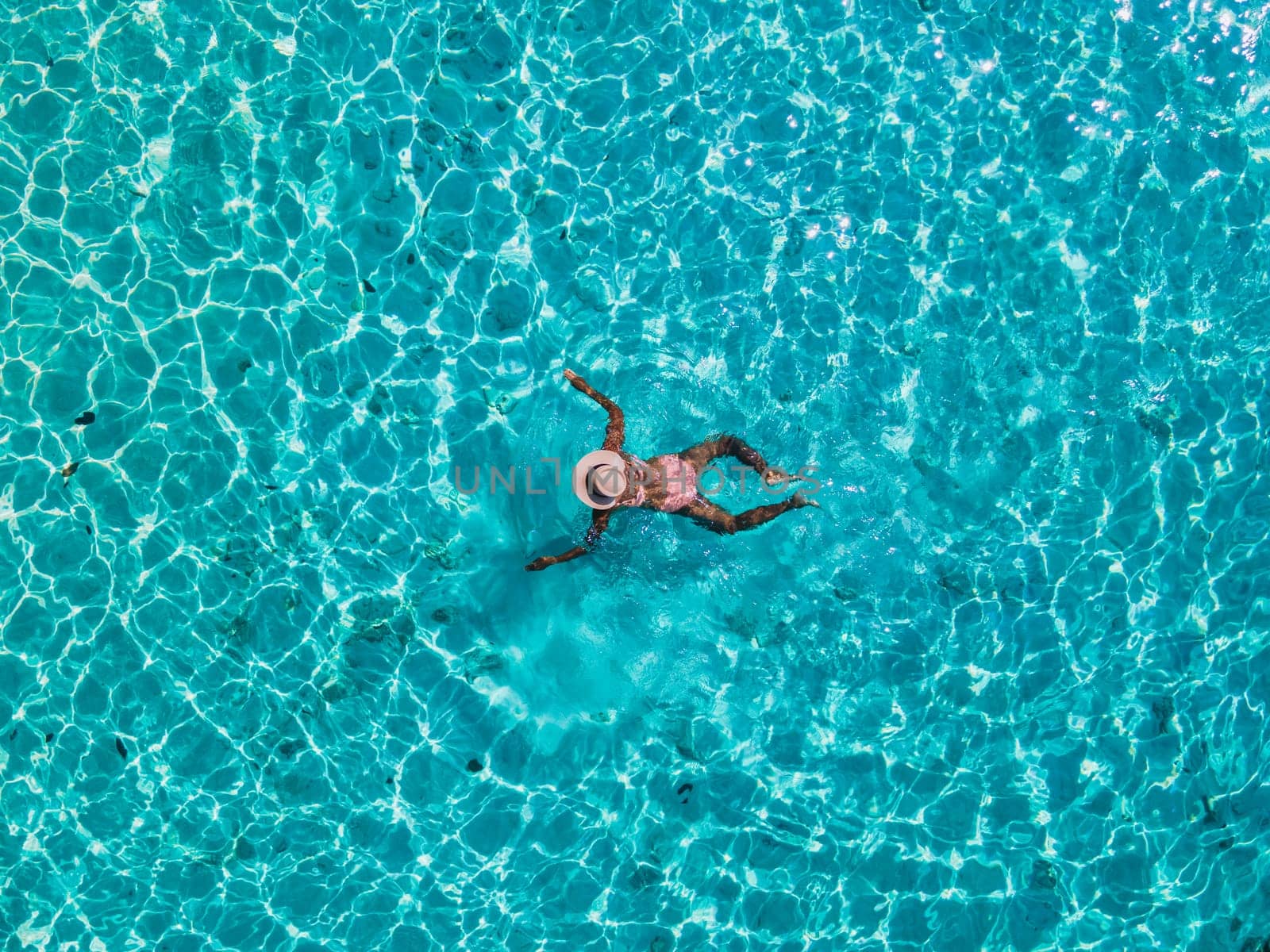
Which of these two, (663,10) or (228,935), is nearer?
(228,935)

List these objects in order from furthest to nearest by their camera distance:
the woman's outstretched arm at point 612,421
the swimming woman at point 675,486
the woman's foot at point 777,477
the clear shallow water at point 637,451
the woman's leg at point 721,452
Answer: the woman's foot at point 777,477 → the clear shallow water at point 637,451 → the woman's leg at point 721,452 → the woman's outstretched arm at point 612,421 → the swimming woman at point 675,486

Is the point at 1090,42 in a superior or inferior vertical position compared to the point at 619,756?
superior

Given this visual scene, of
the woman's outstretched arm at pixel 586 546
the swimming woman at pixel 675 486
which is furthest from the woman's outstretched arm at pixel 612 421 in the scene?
the woman's outstretched arm at pixel 586 546

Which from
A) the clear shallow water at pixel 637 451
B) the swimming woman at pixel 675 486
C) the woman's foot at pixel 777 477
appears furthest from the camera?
the woman's foot at pixel 777 477

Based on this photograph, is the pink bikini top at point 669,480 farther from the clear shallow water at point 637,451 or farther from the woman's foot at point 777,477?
the woman's foot at point 777,477

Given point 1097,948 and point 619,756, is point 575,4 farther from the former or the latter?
point 1097,948

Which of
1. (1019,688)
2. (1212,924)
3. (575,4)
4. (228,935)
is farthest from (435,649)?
(1212,924)
